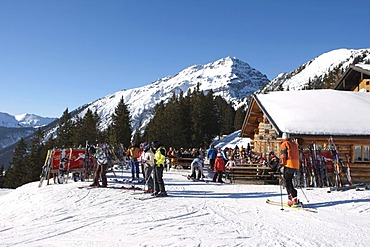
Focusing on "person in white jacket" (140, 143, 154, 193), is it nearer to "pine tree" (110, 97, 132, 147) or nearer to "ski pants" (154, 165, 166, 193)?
"ski pants" (154, 165, 166, 193)

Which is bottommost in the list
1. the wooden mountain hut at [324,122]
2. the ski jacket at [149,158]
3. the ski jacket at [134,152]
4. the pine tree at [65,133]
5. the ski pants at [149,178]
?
the ski pants at [149,178]

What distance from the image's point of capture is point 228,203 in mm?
10375

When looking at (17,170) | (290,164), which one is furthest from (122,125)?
(290,164)

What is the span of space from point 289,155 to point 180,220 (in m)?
3.81

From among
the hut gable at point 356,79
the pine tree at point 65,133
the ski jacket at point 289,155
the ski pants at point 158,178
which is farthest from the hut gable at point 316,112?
the pine tree at point 65,133

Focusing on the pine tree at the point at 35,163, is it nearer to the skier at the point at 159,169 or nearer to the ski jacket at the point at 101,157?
the ski jacket at the point at 101,157

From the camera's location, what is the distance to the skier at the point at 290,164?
9602mm

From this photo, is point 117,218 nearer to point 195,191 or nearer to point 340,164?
point 195,191

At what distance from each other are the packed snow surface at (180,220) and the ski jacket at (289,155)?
4.21 feet

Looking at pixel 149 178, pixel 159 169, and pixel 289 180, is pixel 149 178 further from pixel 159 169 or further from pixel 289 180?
pixel 289 180

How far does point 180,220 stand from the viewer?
8.13 metres

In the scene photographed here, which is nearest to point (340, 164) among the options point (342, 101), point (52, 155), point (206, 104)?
point (342, 101)

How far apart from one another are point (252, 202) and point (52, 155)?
9320 millimetres

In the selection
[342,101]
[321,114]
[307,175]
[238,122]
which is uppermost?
[238,122]
